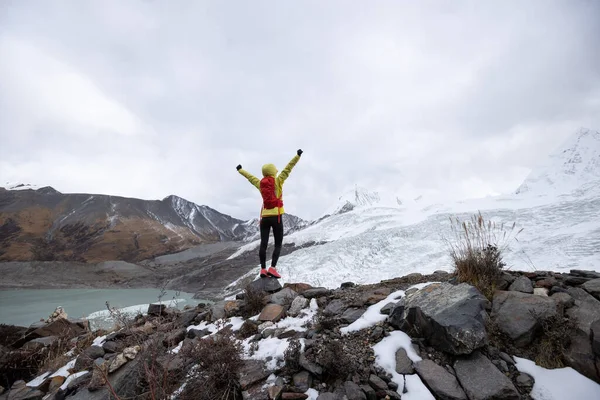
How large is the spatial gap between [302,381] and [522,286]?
301 cm

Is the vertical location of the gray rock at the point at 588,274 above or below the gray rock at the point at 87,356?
above

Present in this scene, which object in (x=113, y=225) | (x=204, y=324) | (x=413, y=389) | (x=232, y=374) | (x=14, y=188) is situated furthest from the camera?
(x=14, y=188)

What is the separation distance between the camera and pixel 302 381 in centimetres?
254

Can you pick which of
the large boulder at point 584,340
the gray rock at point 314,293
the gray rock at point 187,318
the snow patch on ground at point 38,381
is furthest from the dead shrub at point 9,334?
the large boulder at point 584,340

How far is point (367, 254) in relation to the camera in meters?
17.5

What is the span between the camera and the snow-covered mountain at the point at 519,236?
1160 centimetres

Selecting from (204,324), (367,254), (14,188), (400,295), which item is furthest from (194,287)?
(14,188)

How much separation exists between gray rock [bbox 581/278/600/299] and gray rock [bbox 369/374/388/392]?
2.78 meters

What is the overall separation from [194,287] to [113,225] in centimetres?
4401

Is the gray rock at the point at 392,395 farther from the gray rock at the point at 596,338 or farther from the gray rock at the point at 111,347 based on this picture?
the gray rock at the point at 111,347

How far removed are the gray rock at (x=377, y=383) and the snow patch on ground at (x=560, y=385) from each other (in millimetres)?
1226

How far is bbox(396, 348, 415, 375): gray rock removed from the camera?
2485 millimetres

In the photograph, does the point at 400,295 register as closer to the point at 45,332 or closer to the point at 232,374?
the point at 232,374

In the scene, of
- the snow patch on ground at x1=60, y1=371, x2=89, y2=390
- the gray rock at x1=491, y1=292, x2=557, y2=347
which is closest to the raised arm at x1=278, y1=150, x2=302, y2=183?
the gray rock at x1=491, y1=292, x2=557, y2=347
